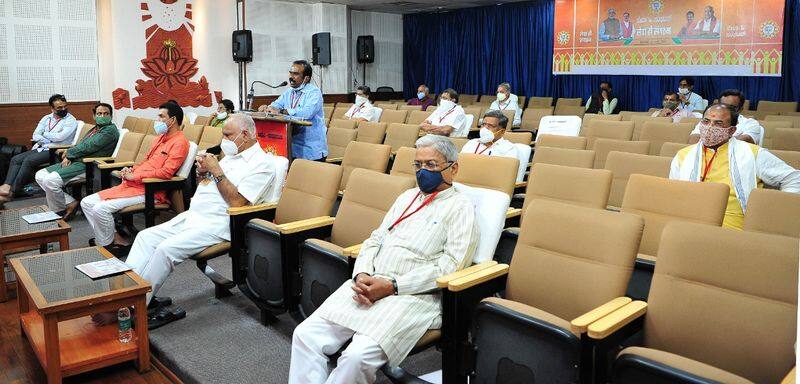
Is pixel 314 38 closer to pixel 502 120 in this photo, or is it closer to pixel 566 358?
pixel 502 120

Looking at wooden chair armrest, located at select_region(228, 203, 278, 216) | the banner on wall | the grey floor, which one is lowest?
the grey floor

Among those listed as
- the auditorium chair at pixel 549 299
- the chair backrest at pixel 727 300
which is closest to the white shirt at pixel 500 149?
the auditorium chair at pixel 549 299

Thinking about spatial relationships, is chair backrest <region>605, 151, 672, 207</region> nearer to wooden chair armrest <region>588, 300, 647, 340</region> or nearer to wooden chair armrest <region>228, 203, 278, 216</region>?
wooden chair armrest <region>588, 300, 647, 340</region>

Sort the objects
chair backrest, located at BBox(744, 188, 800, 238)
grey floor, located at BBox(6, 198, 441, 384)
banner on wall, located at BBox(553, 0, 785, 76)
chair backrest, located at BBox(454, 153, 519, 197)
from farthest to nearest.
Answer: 1. banner on wall, located at BBox(553, 0, 785, 76)
2. chair backrest, located at BBox(454, 153, 519, 197)
3. grey floor, located at BBox(6, 198, 441, 384)
4. chair backrest, located at BBox(744, 188, 800, 238)

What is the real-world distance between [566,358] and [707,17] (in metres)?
9.34

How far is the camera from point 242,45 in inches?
468

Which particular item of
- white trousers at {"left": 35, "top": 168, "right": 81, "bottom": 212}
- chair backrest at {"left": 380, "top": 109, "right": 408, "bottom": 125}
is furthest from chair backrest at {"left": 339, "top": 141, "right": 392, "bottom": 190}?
chair backrest at {"left": 380, "top": 109, "right": 408, "bottom": 125}

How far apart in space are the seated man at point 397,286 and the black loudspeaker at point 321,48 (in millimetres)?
10500

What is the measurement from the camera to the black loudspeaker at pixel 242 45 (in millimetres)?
11875

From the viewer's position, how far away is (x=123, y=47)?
1073 cm

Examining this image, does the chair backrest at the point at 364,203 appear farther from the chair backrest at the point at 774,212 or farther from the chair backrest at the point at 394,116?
the chair backrest at the point at 394,116

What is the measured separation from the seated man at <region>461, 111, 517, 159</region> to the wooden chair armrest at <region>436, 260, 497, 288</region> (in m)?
2.30

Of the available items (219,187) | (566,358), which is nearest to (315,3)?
(219,187)

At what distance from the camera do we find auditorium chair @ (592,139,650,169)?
4637 mm
